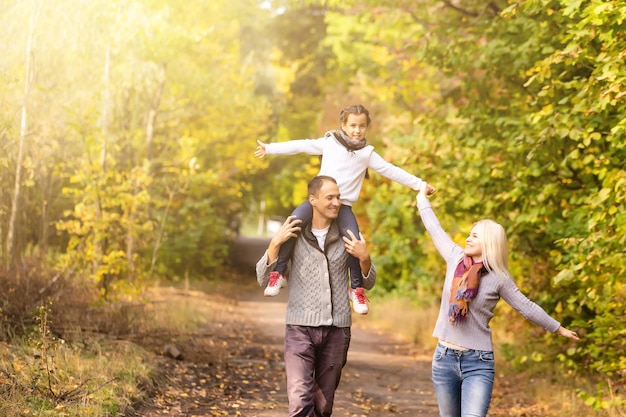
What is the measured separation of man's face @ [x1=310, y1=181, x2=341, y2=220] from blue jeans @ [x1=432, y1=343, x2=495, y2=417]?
1.06 meters

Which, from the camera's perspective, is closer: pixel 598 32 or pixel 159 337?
pixel 598 32

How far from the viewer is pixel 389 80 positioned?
17.1m

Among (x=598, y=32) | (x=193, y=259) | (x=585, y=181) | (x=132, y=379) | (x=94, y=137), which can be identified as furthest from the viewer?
(x=193, y=259)

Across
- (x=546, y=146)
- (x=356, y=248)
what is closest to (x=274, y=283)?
(x=356, y=248)

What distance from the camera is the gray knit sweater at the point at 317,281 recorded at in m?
5.20

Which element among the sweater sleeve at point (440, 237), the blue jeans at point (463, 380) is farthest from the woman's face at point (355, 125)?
the blue jeans at point (463, 380)

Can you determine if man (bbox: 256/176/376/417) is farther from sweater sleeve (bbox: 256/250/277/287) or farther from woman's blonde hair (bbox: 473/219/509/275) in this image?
woman's blonde hair (bbox: 473/219/509/275)

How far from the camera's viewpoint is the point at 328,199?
5.20m

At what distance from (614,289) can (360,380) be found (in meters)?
4.20

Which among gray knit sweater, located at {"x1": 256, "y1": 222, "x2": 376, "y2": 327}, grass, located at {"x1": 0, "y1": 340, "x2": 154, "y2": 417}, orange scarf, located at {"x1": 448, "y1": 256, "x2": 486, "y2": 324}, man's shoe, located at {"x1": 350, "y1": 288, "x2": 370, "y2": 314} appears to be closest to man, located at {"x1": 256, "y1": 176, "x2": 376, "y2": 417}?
gray knit sweater, located at {"x1": 256, "y1": 222, "x2": 376, "y2": 327}

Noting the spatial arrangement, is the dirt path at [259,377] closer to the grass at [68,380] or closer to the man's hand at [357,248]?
the grass at [68,380]

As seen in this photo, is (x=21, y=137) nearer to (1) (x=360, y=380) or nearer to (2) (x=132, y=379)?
(2) (x=132, y=379)

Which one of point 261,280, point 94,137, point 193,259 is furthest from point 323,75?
point 261,280

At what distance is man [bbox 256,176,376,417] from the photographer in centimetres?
518
